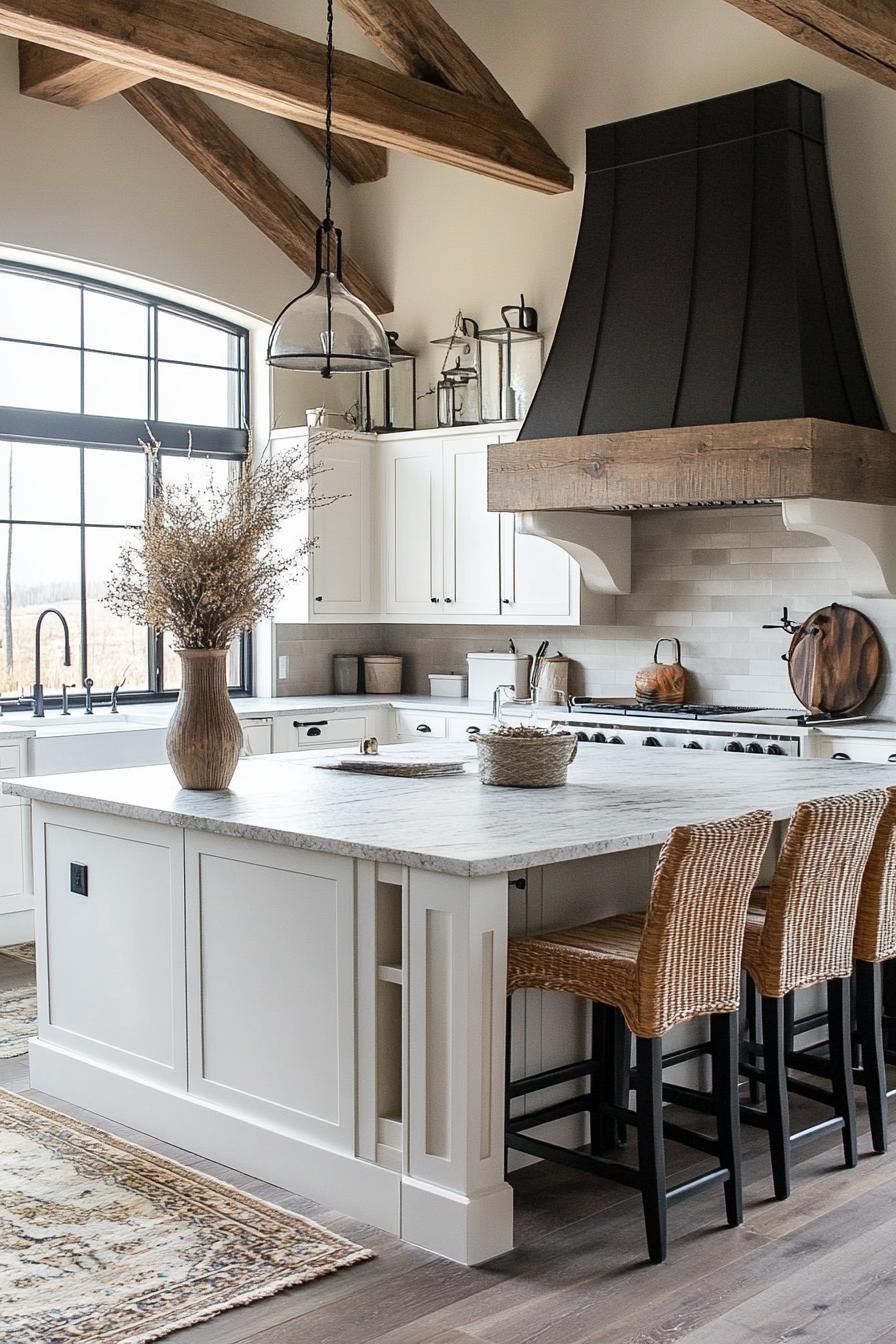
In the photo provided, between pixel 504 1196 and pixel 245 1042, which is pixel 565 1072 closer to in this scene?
pixel 504 1196

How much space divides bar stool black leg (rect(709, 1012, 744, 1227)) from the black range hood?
3079 mm

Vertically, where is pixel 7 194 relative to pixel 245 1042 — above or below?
above

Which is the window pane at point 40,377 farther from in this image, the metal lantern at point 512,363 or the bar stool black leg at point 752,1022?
the bar stool black leg at point 752,1022

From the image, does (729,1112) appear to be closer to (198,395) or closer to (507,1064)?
(507,1064)

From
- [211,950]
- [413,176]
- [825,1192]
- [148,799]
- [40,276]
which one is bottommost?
[825,1192]

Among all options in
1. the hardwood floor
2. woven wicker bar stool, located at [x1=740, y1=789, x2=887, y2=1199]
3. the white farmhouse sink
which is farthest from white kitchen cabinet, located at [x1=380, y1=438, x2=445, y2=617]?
the hardwood floor

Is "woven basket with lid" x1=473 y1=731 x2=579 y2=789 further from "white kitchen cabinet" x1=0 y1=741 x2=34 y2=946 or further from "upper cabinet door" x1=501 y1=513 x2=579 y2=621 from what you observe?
"upper cabinet door" x1=501 y1=513 x2=579 y2=621

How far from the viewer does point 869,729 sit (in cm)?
572

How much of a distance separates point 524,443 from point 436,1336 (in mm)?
4397

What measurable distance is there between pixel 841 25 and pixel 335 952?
329cm

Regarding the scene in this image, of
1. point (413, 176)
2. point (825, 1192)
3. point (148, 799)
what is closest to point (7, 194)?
point (413, 176)

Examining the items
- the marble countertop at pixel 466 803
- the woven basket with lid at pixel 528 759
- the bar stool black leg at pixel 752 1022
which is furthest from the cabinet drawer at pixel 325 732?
the bar stool black leg at pixel 752 1022

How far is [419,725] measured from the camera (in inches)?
287

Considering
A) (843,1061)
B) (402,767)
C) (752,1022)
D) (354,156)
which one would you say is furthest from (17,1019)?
(354,156)
